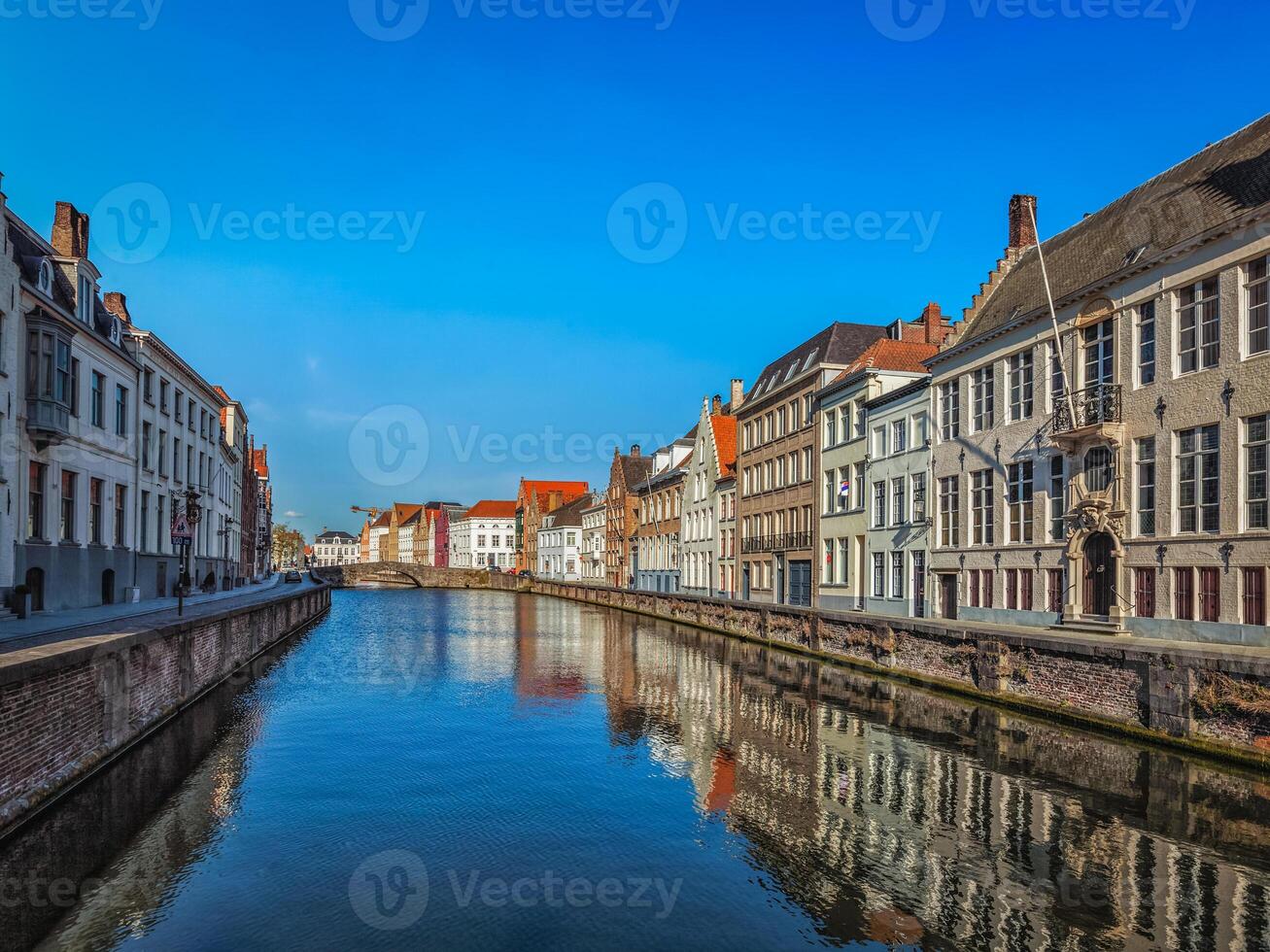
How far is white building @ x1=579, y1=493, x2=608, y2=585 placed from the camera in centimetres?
10025

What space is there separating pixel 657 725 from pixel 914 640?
10.4m

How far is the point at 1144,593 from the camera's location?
24.4 m

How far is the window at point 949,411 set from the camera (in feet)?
113

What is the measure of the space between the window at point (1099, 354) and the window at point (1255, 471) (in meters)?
4.96

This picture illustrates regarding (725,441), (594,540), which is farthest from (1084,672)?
(594,540)

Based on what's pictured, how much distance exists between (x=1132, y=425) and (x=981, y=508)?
26.9ft

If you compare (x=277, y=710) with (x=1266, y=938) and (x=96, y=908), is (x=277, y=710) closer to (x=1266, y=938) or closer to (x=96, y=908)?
(x=96, y=908)

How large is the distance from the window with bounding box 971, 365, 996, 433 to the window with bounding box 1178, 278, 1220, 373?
28.0ft

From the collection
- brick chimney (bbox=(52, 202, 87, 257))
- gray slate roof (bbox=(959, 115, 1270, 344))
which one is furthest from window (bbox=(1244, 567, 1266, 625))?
brick chimney (bbox=(52, 202, 87, 257))

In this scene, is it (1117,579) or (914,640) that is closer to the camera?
(1117,579)

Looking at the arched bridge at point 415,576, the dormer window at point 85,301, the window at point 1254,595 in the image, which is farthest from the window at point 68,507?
the arched bridge at point 415,576

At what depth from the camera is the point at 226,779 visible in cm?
1564

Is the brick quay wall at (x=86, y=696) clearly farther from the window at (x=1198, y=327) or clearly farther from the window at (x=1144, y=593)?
the window at (x=1198, y=327)

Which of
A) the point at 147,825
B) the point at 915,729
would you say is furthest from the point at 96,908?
the point at 915,729
